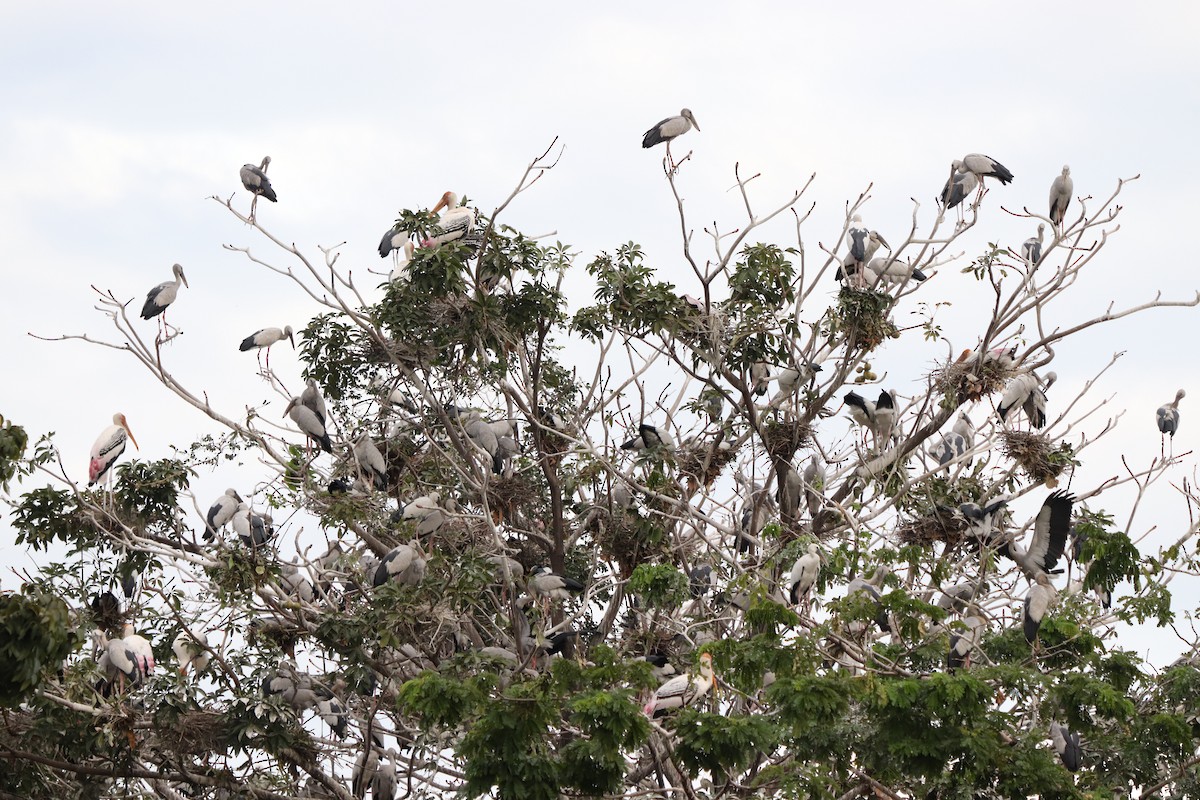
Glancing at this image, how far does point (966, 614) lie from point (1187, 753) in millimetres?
2165

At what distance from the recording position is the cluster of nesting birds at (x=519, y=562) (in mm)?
9773

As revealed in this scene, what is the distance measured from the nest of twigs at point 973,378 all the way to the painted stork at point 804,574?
7.23 feet

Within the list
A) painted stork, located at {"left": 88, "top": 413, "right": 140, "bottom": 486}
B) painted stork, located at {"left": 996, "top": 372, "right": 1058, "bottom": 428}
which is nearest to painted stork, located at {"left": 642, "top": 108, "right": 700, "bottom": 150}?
painted stork, located at {"left": 996, "top": 372, "right": 1058, "bottom": 428}

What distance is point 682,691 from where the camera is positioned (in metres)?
9.55

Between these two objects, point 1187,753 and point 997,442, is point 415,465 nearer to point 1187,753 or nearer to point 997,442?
point 997,442

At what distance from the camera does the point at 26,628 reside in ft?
21.3

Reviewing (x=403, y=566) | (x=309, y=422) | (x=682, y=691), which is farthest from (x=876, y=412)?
(x=309, y=422)

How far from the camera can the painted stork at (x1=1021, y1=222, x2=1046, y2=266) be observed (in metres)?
11.4

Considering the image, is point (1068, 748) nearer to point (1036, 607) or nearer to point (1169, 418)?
point (1036, 607)

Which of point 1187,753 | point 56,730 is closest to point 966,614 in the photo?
point 1187,753

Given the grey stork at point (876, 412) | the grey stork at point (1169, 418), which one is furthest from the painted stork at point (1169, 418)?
the grey stork at point (876, 412)

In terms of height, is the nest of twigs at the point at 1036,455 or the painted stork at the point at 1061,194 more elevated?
the painted stork at the point at 1061,194

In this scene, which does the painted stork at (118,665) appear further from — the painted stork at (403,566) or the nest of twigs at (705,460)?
the nest of twigs at (705,460)

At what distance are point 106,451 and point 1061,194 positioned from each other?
8127 mm
